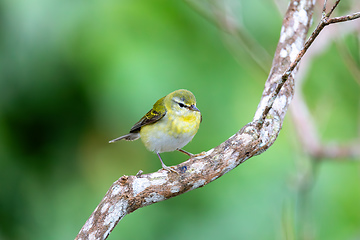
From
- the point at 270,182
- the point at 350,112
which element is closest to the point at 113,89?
the point at 270,182

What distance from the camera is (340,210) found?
484 centimetres

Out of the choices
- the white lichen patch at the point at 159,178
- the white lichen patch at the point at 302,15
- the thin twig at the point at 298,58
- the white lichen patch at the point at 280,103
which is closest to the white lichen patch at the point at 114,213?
the white lichen patch at the point at 159,178

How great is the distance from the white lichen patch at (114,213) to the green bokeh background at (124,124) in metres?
2.69

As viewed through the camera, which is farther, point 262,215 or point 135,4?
point 135,4

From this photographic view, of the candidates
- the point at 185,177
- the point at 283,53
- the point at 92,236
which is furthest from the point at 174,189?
the point at 283,53

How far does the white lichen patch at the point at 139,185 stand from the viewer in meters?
2.11

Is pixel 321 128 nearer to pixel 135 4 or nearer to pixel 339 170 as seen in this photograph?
pixel 339 170

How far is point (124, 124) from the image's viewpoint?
4.86 metres

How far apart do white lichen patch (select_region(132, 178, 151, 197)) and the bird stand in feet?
2.21

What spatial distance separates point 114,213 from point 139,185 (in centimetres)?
17

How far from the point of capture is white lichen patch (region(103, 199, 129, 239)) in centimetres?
201

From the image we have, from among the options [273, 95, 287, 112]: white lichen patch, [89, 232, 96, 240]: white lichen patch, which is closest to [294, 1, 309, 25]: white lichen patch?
[273, 95, 287, 112]: white lichen patch

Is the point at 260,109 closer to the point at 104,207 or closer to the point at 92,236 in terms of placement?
the point at 104,207

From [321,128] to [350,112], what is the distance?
0.52 m
